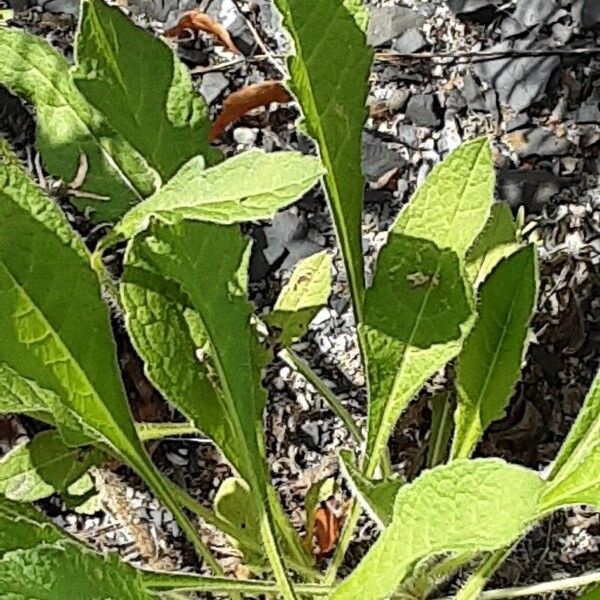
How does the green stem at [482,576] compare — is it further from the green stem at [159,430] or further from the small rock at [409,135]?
the small rock at [409,135]

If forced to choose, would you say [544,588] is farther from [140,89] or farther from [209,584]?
[140,89]

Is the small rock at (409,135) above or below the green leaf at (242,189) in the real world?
below

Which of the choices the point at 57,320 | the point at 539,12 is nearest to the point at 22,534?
the point at 57,320

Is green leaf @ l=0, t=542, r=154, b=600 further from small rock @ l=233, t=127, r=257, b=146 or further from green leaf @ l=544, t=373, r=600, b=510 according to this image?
small rock @ l=233, t=127, r=257, b=146

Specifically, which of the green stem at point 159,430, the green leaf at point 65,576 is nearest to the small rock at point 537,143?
the green stem at point 159,430

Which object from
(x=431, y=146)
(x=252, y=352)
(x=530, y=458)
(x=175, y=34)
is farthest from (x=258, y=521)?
(x=175, y=34)

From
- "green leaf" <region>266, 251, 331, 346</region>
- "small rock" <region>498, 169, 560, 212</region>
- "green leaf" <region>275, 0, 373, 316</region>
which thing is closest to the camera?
"green leaf" <region>275, 0, 373, 316</region>

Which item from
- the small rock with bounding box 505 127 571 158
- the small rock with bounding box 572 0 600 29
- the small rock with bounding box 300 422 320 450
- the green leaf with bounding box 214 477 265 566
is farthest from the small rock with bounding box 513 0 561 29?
the green leaf with bounding box 214 477 265 566
